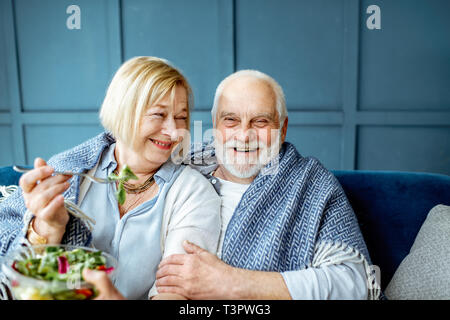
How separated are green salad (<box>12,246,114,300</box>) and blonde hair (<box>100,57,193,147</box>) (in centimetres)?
46

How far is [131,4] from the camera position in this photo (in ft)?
10.1

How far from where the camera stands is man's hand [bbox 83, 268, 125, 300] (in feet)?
2.54

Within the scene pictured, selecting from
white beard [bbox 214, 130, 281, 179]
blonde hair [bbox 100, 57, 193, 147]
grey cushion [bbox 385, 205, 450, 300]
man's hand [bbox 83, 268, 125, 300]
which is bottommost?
grey cushion [bbox 385, 205, 450, 300]

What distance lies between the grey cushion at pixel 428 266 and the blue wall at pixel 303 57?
5.14 ft

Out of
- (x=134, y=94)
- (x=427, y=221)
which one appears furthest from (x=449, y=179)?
(x=134, y=94)

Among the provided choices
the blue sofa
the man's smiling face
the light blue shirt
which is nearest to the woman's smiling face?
the light blue shirt

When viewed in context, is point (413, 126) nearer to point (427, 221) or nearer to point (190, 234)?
point (427, 221)

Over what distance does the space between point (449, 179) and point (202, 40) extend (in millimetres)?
2000

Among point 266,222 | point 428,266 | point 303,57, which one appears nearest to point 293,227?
point 266,222

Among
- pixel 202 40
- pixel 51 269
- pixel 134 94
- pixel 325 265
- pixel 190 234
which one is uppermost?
pixel 202 40

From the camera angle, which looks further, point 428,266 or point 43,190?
point 428,266

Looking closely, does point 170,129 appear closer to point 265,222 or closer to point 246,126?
point 246,126

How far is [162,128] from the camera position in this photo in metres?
1.28

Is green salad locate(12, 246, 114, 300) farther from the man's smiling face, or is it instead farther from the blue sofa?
the blue sofa
